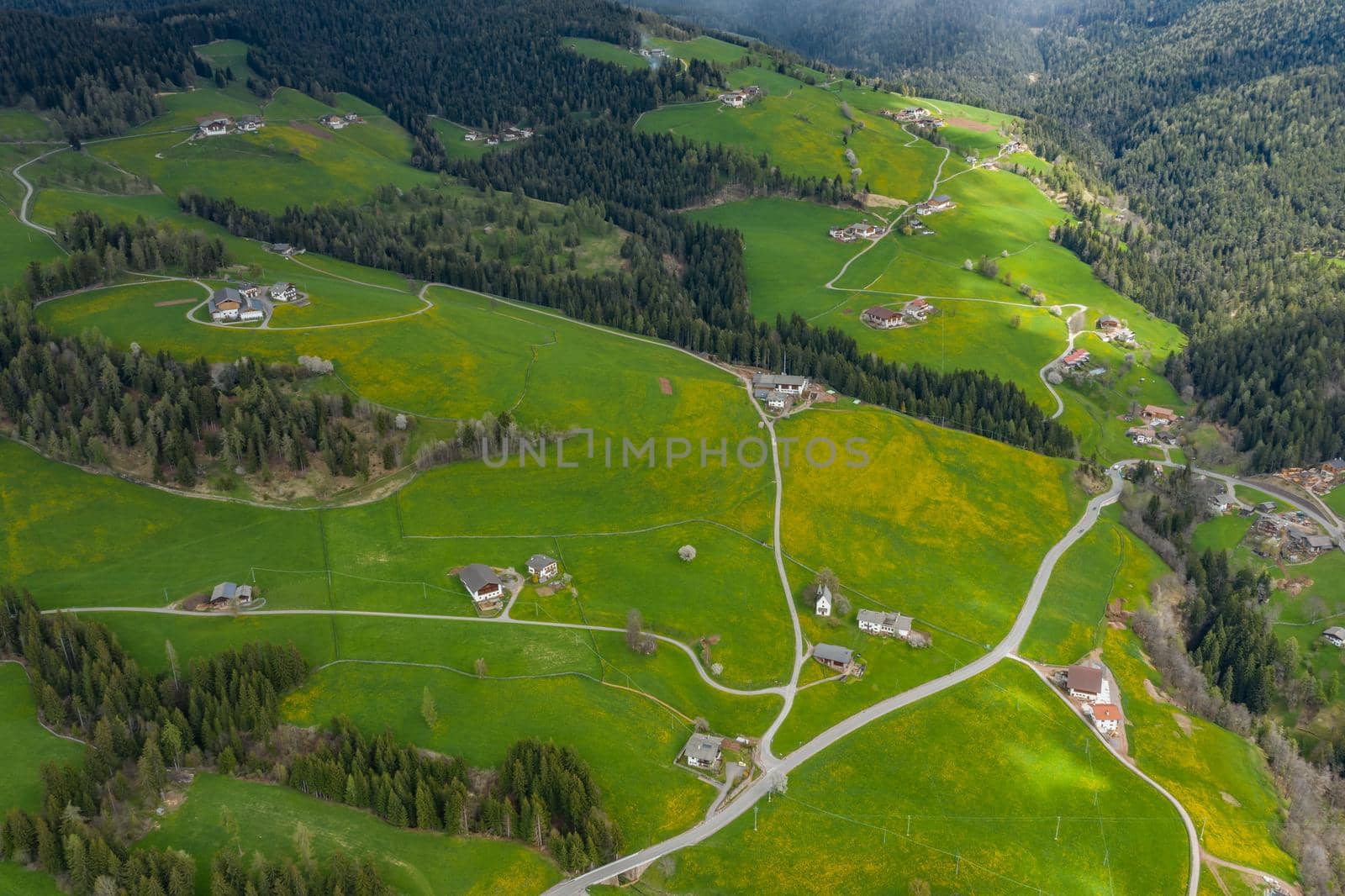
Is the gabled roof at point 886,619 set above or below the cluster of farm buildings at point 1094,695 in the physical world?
above

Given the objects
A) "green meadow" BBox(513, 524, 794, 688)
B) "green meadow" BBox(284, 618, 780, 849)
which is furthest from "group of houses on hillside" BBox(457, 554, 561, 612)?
"green meadow" BBox(284, 618, 780, 849)

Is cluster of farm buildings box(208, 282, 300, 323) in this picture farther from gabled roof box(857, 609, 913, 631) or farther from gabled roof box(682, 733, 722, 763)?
gabled roof box(857, 609, 913, 631)

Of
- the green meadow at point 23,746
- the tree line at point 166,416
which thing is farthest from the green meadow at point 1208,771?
the green meadow at point 23,746

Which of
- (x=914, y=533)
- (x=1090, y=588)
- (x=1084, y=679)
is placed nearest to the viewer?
(x=1084, y=679)

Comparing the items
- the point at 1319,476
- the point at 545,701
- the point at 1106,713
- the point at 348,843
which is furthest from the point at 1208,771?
the point at 1319,476

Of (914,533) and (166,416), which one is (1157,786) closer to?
(914,533)

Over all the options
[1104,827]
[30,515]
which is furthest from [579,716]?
[30,515]

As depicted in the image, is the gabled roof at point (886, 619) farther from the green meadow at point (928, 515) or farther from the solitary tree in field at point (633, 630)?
the solitary tree in field at point (633, 630)
